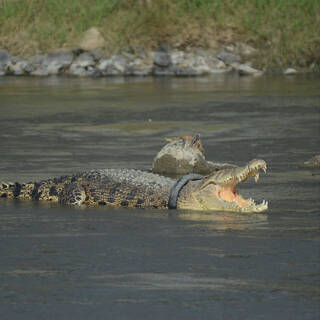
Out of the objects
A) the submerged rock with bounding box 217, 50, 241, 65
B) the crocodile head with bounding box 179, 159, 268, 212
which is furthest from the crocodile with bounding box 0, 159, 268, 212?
the submerged rock with bounding box 217, 50, 241, 65

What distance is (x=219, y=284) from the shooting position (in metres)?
7.39

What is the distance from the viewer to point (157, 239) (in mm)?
9172

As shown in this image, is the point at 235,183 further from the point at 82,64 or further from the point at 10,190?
the point at 82,64

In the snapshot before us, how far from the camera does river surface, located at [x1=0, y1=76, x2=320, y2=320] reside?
22.7ft

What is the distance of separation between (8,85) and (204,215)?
885 inches

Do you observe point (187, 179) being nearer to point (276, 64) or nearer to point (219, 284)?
point (219, 284)

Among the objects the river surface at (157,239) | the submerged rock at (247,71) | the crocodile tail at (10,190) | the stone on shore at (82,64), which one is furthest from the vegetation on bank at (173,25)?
the crocodile tail at (10,190)

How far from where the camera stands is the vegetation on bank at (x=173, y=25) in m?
39.8

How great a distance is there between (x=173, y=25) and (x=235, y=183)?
3021 centimetres

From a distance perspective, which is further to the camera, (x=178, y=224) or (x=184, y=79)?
(x=184, y=79)

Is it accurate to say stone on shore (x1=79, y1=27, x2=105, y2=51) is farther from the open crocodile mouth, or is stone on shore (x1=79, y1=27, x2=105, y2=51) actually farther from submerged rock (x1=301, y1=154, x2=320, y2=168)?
the open crocodile mouth

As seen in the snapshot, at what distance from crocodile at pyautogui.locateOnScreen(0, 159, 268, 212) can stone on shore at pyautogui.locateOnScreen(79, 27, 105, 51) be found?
27.9 meters

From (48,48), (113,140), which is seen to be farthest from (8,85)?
(113,140)

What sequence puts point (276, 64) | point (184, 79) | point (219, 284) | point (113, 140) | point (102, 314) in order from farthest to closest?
1. point (276, 64)
2. point (184, 79)
3. point (113, 140)
4. point (219, 284)
5. point (102, 314)
